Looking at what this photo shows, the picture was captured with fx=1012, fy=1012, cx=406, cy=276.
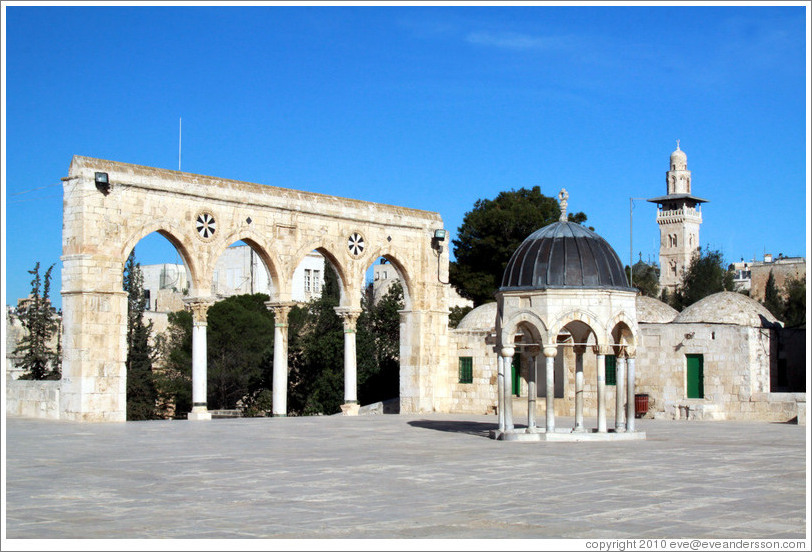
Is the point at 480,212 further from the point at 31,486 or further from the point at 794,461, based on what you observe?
the point at 31,486

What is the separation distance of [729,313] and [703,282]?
101ft

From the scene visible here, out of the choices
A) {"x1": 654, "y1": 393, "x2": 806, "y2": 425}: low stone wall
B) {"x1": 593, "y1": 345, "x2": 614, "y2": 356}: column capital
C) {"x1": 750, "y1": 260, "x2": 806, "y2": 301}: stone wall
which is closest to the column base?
{"x1": 593, "y1": 345, "x2": 614, "y2": 356}: column capital

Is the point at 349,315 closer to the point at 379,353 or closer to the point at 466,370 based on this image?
the point at 466,370

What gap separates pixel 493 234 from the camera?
157 feet

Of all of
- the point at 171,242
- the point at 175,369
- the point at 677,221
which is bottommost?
the point at 175,369

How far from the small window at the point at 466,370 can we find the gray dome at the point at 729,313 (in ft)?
20.0

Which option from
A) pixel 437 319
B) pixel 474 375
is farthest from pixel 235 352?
pixel 474 375

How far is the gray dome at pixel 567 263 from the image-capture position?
58.4 feet

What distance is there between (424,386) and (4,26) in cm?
2119

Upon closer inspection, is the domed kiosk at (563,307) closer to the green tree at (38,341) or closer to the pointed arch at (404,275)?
the pointed arch at (404,275)

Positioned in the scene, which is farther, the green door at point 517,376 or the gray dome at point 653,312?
the gray dome at point 653,312

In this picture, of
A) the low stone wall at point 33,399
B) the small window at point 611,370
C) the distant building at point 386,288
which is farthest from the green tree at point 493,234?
the low stone wall at point 33,399

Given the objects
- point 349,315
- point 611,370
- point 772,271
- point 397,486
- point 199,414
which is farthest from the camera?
point 772,271

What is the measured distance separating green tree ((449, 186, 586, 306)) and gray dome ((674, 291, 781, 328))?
16.6 meters
